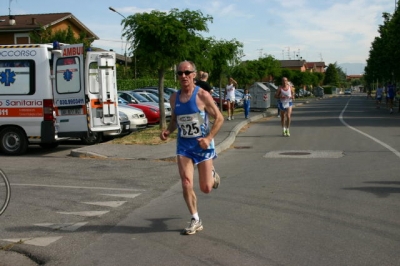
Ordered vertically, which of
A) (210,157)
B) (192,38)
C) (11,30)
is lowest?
(210,157)

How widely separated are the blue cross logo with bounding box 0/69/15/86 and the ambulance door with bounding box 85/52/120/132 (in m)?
1.86

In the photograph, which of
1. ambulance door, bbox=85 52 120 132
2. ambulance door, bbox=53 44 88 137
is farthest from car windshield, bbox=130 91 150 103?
ambulance door, bbox=53 44 88 137

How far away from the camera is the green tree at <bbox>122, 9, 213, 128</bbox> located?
16.7 metres

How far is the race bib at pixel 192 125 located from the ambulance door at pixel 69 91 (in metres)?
8.05

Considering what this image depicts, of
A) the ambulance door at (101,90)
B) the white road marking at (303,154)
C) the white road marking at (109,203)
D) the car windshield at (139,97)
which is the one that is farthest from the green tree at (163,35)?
the white road marking at (109,203)

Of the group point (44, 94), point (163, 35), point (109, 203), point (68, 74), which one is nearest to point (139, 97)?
point (163, 35)

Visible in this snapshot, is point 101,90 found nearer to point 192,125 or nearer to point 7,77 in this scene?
point 7,77

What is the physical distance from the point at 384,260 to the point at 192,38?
13.0 m

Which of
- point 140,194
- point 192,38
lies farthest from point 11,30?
point 140,194

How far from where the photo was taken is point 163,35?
16641 mm

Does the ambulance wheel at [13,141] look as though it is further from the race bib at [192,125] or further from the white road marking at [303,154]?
the race bib at [192,125]

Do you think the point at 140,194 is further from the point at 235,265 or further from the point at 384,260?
the point at 384,260

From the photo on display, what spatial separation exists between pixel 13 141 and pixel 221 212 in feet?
27.6

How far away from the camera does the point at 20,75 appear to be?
13.7 m
